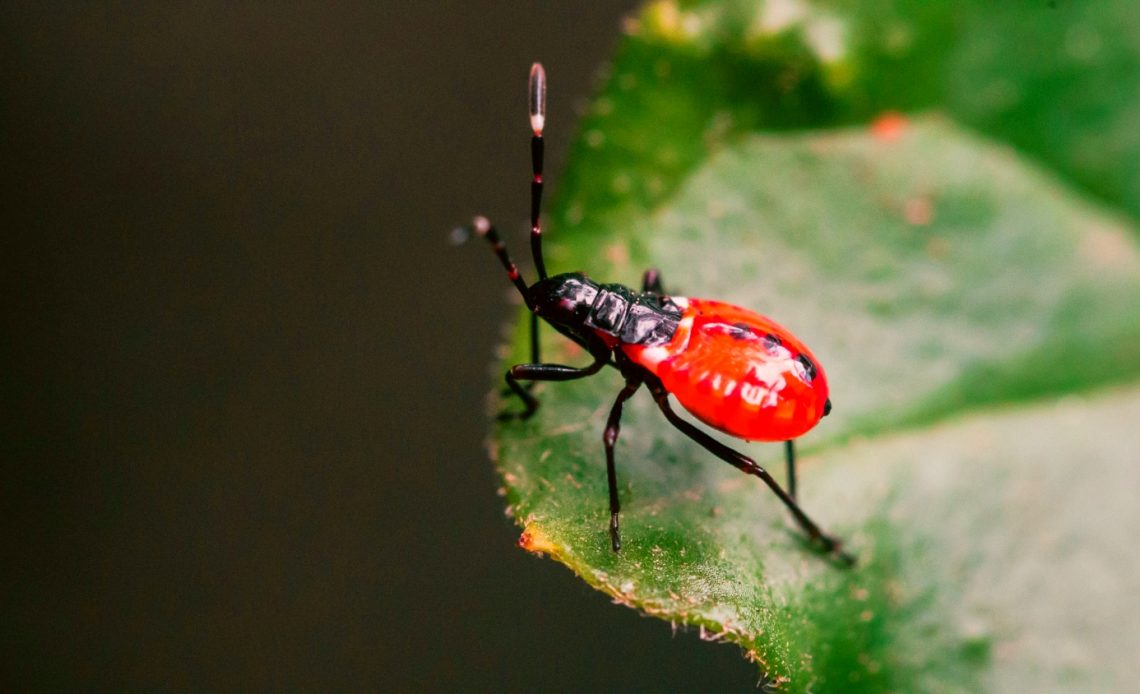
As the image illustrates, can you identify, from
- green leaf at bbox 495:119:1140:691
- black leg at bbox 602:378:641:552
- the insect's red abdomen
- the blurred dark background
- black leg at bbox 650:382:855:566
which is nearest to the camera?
black leg at bbox 602:378:641:552

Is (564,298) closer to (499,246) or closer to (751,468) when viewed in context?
(499,246)

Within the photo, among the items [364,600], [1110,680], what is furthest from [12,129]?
[1110,680]

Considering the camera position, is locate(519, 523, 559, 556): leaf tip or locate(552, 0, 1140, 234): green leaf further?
A: locate(552, 0, 1140, 234): green leaf

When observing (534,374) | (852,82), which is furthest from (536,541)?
(852,82)

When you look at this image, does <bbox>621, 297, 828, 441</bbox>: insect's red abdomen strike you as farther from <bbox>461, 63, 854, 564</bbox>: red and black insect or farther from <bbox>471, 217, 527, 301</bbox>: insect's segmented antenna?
<bbox>471, 217, 527, 301</bbox>: insect's segmented antenna

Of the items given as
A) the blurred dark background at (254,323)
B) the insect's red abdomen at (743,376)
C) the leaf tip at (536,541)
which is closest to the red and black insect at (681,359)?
the insect's red abdomen at (743,376)

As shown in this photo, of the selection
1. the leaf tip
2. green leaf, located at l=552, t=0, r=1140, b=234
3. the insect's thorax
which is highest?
green leaf, located at l=552, t=0, r=1140, b=234

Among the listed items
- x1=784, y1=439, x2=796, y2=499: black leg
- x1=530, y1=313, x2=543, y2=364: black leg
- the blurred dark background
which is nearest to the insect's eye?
x1=784, y1=439, x2=796, y2=499: black leg
